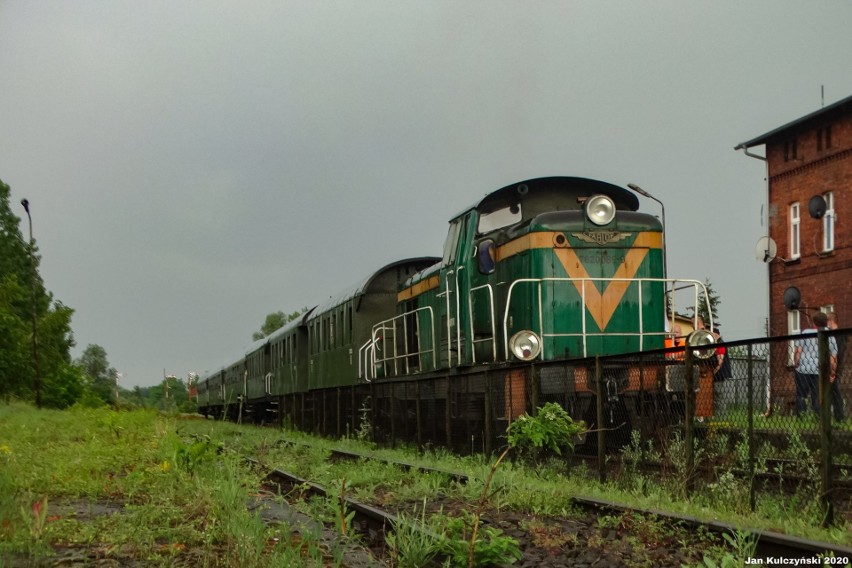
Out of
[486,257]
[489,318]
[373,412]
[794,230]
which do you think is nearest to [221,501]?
[486,257]

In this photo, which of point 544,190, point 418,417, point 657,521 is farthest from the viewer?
point 418,417

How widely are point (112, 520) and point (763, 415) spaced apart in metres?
4.79

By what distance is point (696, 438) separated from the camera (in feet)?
25.7

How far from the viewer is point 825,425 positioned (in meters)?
6.14

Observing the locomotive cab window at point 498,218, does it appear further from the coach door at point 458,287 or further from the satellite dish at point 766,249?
the satellite dish at point 766,249

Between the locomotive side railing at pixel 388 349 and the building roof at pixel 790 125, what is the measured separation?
1767 centimetres

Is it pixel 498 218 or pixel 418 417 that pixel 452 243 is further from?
pixel 418 417

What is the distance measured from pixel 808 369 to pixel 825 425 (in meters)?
0.67

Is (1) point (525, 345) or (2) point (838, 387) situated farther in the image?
(1) point (525, 345)

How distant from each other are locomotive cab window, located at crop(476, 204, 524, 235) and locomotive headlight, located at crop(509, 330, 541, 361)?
2315 mm

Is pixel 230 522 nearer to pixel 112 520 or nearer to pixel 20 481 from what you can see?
pixel 112 520

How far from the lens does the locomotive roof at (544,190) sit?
40.4ft

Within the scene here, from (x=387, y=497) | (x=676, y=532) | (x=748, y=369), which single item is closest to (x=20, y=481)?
(x=387, y=497)

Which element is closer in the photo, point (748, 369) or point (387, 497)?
point (748, 369)
